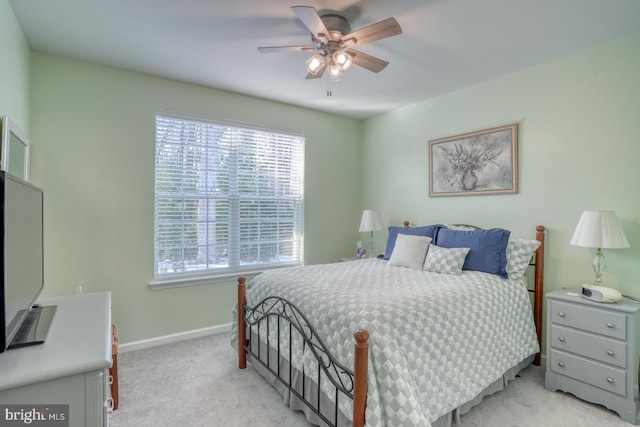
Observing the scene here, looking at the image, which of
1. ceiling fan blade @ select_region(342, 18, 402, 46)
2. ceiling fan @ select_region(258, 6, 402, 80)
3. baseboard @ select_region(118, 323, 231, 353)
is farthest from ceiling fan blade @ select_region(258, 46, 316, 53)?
baseboard @ select_region(118, 323, 231, 353)

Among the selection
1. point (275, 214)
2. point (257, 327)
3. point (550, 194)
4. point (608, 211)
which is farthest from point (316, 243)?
point (608, 211)

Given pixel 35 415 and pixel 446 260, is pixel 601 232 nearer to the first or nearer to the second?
pixel 446 260

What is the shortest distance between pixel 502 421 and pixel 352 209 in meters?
3.00

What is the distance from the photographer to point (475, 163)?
Answer: 10.9ft

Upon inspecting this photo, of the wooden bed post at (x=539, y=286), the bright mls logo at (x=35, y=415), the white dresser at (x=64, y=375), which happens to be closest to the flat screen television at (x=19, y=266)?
the white dresser at (x=64, y=375)

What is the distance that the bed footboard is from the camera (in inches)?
58.7

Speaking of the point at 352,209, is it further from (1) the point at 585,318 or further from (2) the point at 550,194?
(1) the point at 585,318

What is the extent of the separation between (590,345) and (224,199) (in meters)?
3.39

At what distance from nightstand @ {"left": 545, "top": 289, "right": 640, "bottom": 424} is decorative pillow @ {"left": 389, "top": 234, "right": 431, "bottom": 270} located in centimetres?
101

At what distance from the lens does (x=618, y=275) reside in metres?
2.43

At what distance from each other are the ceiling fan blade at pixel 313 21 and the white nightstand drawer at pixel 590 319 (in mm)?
2506

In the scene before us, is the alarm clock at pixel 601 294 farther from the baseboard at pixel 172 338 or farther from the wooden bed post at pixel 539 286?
the baseboard at pixel 172 338

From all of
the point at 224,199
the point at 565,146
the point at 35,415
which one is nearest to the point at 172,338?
the point at 224,199

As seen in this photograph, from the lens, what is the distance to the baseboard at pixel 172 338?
3.01 metres
